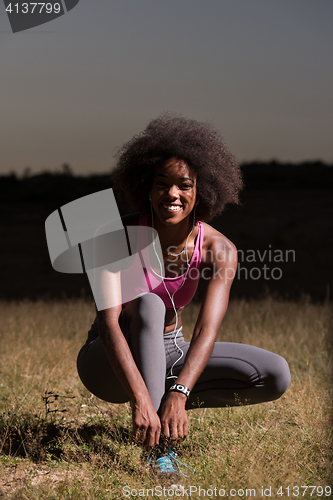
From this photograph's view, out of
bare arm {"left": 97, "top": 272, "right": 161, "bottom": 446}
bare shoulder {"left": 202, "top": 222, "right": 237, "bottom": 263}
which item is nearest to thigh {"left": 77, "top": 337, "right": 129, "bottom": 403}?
bare arm {"left": 97, "top": 272, "right": 161, "bottom": 446}

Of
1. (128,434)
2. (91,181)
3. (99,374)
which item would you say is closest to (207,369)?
(99,374)

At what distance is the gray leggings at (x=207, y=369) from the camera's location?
2424mm

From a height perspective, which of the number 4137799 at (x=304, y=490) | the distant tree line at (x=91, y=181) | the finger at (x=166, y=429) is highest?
the finger at (x=166, y=429)

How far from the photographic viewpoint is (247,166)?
16781 mm

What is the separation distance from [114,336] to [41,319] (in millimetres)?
3255

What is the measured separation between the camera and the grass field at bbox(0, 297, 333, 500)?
7.40 feet

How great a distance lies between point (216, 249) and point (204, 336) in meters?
0.52

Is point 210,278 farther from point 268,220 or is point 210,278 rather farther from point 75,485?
point 268,220

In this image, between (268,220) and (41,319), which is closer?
(41,319)

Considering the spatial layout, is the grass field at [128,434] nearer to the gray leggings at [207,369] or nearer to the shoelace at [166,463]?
the shoelace at [166,463]

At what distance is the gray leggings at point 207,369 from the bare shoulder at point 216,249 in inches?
17.3

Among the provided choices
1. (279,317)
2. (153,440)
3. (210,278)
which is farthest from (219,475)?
(279,317)

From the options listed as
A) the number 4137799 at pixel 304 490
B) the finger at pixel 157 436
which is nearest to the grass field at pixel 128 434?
the number 4137799 at pixel 304 490

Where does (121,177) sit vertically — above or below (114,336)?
above
